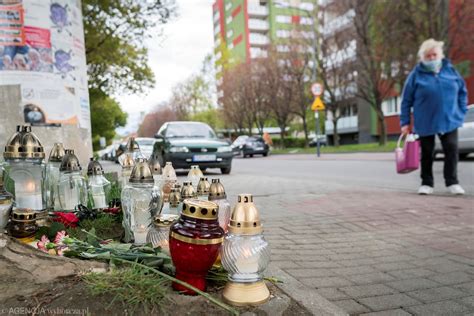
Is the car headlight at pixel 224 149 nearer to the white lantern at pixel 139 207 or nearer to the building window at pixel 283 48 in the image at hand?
the white lantern at pixel 139 207

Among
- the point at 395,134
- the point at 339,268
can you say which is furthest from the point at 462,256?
the point at 395,134

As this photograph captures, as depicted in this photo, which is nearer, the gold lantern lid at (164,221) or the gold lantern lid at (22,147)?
the gold lantern lid at (164,221)

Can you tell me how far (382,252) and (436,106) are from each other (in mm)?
3397

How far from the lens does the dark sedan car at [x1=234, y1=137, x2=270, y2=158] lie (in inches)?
1165

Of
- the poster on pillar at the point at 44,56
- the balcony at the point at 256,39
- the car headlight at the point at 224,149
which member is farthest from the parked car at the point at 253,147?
the balcony at the point at 256,39

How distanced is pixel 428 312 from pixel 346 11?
25919mm

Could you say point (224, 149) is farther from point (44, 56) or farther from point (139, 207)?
point (139, 207)

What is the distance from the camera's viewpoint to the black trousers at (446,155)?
5727 millimetres

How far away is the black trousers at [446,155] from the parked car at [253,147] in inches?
927

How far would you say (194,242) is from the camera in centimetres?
151

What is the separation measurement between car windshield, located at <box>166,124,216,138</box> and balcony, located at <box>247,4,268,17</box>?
69.1m

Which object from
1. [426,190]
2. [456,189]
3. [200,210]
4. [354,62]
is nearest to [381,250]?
[200,210]

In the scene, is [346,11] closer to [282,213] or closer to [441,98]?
[441,98]

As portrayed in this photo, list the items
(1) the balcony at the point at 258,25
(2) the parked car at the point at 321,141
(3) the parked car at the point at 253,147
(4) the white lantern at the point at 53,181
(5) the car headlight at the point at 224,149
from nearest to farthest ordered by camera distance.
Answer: (4) the white lantern at the point at 53,181 < (5) the car headlight at the point at 224,149 < (3) the parked car at the point at 253,147 < (2) the parked car at the point at 321,141 < (1) the balcony at the point at 258,25
